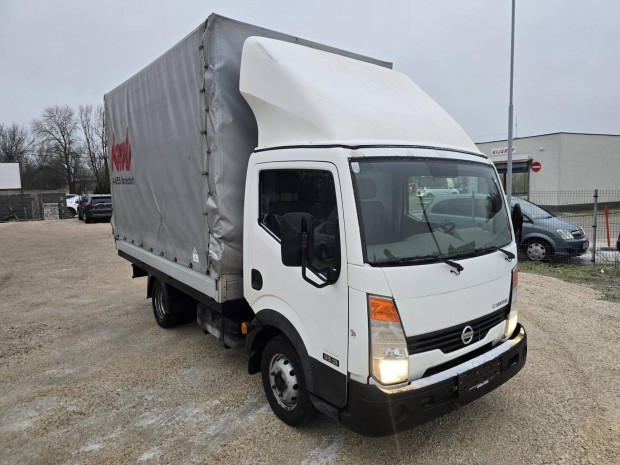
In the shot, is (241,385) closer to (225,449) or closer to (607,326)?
(225,449)

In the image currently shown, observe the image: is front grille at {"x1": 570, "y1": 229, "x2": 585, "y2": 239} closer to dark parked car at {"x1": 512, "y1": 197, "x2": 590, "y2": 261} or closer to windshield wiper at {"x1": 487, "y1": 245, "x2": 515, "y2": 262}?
dark parked car at {"x1": 512, "y1": 197, "x2": 590, "y2": 261}

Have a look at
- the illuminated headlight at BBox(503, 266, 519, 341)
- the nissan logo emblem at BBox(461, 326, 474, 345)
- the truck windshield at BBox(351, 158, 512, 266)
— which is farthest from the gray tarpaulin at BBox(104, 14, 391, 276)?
the illuminated headlight at BBox(503, 266, 519, 341)

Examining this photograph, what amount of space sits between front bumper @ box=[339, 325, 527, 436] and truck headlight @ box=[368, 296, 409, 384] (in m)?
0.09

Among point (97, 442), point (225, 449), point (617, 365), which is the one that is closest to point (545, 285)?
point (617, 365)

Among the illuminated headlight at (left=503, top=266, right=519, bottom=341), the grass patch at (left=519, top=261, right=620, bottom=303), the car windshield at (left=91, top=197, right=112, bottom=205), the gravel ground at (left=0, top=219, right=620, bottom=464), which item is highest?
the car windshield at (left=91, top=197, right=112, bottom=205)

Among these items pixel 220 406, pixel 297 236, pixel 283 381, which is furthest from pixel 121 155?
pixel 297 236

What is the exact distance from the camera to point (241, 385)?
13.6 ft

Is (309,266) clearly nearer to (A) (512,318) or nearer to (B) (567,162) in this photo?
(A) (512,318)

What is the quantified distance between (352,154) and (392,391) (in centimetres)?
149

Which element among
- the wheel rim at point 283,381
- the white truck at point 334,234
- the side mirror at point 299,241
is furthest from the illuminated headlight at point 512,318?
the wheel rim at point 283,381

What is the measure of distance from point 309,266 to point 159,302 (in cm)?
372

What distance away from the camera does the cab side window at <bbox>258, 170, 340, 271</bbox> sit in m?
2.78

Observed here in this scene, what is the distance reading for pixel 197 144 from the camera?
13.1 ft

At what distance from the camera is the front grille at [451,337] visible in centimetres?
262
